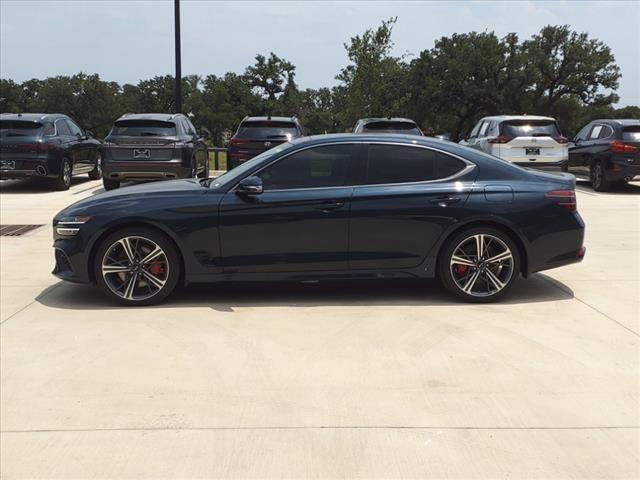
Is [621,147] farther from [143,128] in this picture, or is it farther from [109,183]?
[109,183]

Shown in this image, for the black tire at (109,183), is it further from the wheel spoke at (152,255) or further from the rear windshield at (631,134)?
the rear windshield at (631,134)

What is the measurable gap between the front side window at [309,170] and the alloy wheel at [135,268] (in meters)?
1.13

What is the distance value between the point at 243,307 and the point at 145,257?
37.5 inches

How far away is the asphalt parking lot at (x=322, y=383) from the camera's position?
3.23 meters

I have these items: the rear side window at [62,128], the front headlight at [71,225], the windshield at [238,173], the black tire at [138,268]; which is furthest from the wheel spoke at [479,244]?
the rear side window at [62,128]

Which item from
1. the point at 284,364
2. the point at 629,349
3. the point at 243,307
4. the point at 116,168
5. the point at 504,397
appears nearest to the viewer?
the point at 504,397

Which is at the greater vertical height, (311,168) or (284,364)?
(311,168)

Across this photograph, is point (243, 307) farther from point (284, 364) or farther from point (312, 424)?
point (312, 424)

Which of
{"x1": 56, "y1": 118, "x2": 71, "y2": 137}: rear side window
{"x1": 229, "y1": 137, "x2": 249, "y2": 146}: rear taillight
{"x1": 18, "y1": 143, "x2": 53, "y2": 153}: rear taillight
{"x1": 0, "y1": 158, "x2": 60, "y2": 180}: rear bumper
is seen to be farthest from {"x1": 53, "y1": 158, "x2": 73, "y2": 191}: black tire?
{"x1": 229, "y1": 137, "x2": 249, "y2": 146}: rear taillight

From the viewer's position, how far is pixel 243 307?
18.8 ft

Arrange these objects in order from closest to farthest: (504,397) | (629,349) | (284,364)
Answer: (504,397)
(284,364)
(629,349)

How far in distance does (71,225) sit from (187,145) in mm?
8077

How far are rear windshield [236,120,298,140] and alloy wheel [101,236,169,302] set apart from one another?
29.8 ft

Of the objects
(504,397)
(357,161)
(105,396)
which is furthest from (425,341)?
(105,396)
